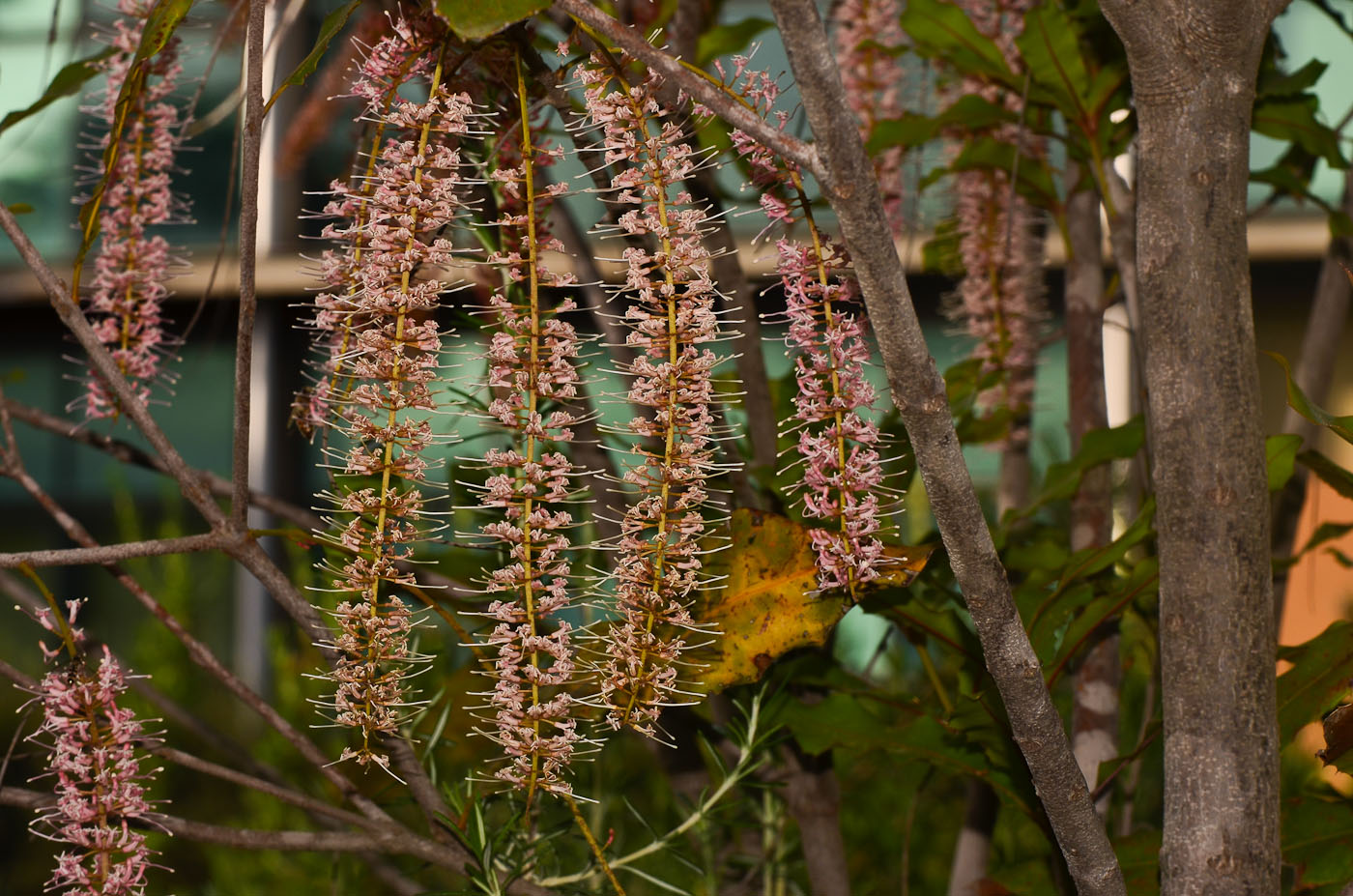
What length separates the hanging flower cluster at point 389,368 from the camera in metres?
0.23

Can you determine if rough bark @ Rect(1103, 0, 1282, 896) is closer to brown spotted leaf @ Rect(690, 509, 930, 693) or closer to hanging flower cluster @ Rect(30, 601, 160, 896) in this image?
brown spotted leaf @ Rect(690, 509, 930, 693)

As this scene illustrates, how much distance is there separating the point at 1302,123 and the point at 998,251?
0.12m

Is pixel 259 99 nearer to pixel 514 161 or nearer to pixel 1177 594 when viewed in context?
pixel 514 161

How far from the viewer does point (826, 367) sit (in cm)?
24

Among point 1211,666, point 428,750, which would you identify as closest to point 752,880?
point 428,750

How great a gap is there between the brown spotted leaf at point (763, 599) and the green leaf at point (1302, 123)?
11.1 inches

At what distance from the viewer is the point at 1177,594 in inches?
10.0

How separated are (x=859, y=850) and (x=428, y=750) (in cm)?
42

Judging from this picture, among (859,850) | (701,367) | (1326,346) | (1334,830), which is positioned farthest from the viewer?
(859,850)

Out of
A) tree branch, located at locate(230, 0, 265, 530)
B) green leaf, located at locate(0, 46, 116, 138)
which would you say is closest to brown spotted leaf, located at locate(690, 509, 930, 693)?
tree branch, located at locate(230, 0, 265, 530)

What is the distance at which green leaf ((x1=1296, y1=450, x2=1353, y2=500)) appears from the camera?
14.4 inches

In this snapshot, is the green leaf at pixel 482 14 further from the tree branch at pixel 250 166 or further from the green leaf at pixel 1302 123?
the green leaf at pixel 1302 123

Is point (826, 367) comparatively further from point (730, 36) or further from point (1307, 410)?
point (730, 36)

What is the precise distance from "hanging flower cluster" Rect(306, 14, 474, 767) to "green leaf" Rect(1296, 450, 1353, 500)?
0.30m
